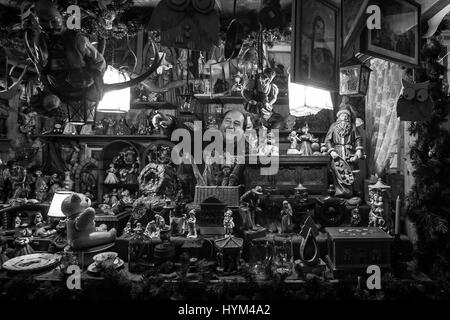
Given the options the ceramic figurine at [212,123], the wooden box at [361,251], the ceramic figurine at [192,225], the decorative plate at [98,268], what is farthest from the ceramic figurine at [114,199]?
the wooden box at [361,251]

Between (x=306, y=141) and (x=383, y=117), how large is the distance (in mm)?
905

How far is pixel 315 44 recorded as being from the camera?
6.75 ft

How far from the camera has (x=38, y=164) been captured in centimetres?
423

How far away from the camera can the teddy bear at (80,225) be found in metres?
2.80

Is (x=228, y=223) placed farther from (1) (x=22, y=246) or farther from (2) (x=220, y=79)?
(1) (x=22, y=246)

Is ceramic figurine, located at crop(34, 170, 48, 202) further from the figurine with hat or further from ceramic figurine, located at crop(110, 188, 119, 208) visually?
the figurine with hat

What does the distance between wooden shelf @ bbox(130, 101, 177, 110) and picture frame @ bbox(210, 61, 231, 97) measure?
683 mm

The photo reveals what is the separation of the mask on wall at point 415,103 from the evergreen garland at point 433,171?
0.17m

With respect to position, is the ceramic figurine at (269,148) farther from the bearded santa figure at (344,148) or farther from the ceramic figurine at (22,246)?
the ceramic figurine at (22,246)

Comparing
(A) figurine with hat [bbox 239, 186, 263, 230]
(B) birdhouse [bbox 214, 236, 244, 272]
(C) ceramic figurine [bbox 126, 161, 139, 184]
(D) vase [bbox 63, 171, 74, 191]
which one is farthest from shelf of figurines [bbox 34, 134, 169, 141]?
(B) birdhouse [bbox 214, 236, 244, 272]

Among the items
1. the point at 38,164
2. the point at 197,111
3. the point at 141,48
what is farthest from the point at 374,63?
the point at 38,164

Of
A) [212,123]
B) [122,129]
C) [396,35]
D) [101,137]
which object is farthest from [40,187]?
[396,35]

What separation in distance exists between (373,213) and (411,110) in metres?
1.12

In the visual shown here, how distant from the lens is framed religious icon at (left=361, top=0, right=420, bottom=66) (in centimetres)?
207
